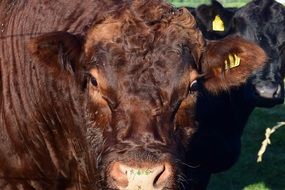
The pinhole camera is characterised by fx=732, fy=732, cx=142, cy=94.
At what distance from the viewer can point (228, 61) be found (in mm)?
5500

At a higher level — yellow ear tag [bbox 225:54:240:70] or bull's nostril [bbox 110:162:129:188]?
bull's nostril [bbox 110:162:129:188]

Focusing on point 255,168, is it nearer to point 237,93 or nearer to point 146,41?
point 237,93

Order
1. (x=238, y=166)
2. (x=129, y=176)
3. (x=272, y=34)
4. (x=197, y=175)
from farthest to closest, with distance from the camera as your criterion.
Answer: (x=238, y=166) < (x=272, y=34) < (x=197, y=175) < (x=129, y=176)

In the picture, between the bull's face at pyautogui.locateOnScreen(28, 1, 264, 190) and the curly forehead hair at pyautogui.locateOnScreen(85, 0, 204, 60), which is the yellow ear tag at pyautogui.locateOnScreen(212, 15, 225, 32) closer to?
the bull's face at pyautogui.locateOnScreen(28, 1, 264, 190)

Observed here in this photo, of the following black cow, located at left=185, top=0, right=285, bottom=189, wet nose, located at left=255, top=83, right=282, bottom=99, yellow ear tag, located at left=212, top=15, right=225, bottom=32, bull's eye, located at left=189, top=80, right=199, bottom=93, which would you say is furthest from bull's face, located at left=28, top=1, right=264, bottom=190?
yellow ear tag, located at left=212, top=15, right=225, bottom=32

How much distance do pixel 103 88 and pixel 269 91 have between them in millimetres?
3830

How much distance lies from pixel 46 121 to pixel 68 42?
691mm

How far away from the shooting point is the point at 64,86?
5.28m

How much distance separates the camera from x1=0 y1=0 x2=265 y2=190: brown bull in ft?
14.9

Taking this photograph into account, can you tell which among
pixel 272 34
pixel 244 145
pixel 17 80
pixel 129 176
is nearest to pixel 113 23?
pixel 17 80

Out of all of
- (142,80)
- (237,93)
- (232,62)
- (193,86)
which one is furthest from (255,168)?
(142,80)

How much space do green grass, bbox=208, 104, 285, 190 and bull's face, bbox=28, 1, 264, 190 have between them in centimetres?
432

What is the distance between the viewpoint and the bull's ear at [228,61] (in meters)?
5.43

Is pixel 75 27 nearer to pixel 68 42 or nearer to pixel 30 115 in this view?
pixel 68 42
